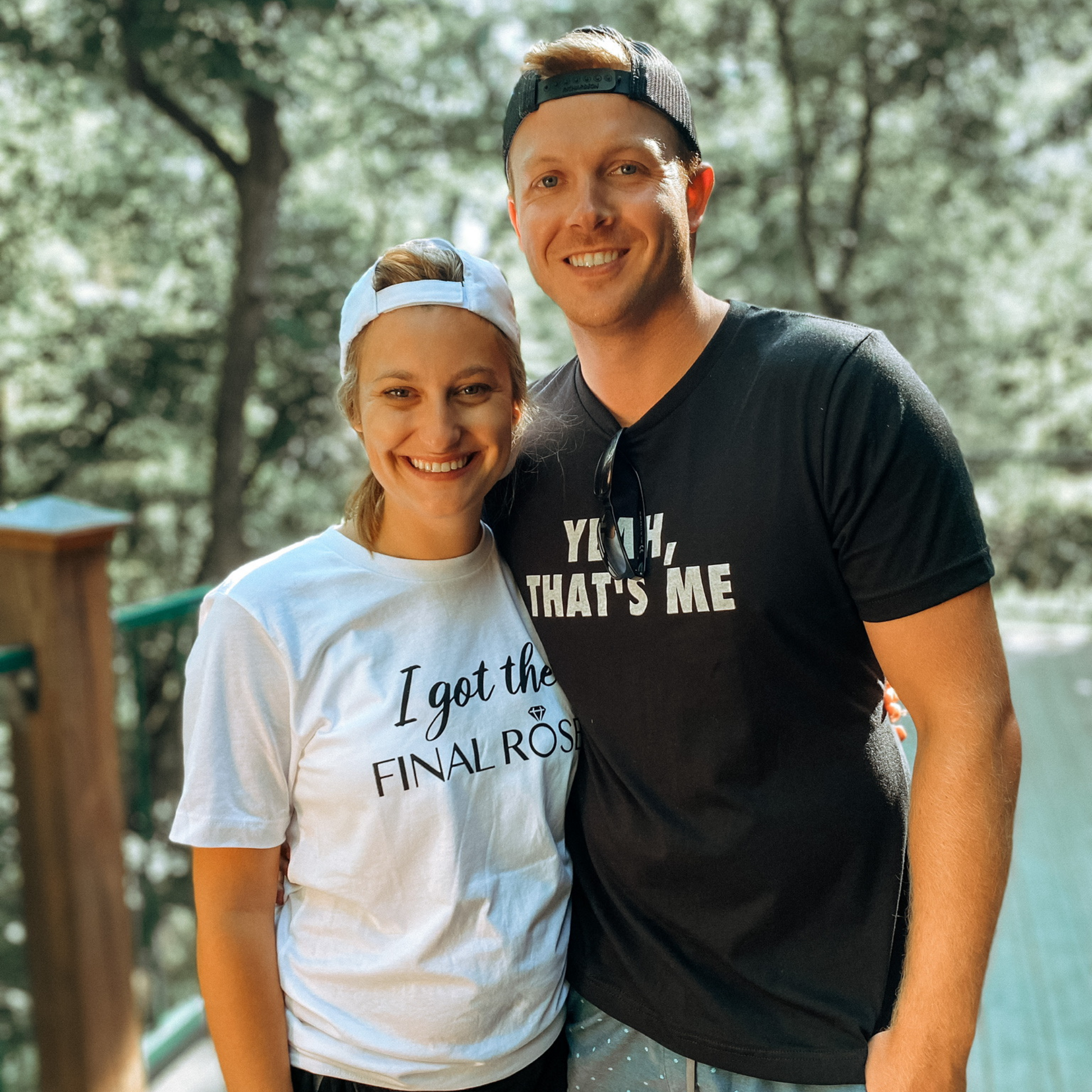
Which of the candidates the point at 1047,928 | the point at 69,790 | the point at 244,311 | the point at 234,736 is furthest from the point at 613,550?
the point at 244,311

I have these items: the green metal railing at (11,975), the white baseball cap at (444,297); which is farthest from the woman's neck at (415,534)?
the green metal railing at (11,975)

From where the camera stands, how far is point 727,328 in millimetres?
1529

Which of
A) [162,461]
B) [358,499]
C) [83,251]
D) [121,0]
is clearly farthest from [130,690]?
[358,499]

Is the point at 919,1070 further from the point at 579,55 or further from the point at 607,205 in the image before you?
the point at 579,55

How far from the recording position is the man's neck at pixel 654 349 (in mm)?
1536

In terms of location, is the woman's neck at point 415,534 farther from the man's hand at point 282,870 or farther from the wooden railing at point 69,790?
the wooden railing at point 69,790

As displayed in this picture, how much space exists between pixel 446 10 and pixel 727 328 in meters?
8.71

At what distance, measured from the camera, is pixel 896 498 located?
1.30m

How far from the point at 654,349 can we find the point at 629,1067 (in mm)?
1031

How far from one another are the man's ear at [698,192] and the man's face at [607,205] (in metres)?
0.09

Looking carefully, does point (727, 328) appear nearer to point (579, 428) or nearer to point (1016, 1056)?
point (579, 428)

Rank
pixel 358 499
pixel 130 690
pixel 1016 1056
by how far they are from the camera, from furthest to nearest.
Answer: pixel 130 690 < pixel 1016 1056 < pixel 358 499

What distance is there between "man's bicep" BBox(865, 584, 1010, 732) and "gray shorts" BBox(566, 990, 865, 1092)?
521 millimetres

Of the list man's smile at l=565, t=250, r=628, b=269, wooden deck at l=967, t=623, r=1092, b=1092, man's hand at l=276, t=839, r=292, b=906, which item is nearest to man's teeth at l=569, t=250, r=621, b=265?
man's smile at l=565, t=250, r=628, b=269
